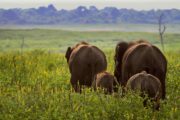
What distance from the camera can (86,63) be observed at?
1535cm

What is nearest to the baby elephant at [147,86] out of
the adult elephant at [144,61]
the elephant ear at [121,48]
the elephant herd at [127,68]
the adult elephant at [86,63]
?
the elephant herd at [127,68]

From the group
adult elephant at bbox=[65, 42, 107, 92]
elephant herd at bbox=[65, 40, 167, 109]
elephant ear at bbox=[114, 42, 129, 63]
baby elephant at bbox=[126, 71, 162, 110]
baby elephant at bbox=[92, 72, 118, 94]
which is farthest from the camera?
adult elephant at bbox=[65, 42, 107, 92]

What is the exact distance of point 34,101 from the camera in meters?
11.7

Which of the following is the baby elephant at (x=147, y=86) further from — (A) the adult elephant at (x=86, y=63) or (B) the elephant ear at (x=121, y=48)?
(A) the adult elephant at (x=86, y=63)

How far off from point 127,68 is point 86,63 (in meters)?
2.15

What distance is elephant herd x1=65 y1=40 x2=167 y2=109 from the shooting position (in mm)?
11305

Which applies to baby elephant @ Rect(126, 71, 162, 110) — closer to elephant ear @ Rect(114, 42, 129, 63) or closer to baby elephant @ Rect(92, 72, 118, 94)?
baby elephant @ Rect(92, 72, 118, 94)

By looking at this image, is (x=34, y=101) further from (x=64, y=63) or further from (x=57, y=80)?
(x=64, y=63)

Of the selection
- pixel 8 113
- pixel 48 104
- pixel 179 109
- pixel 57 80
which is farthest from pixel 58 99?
pixel 57 80

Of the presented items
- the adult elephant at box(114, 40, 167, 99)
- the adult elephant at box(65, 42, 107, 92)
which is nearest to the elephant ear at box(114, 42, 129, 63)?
the adult elephant at box(114, 40, 167, 99)

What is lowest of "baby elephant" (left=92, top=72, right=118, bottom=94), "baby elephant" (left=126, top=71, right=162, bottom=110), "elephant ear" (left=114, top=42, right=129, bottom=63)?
"baby elephant" (left=92, top=72, right=118, bottom=94)

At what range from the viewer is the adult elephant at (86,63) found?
15.3 metres

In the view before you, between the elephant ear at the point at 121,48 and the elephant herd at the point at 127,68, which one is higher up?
the elephant ear at the point at 121,48

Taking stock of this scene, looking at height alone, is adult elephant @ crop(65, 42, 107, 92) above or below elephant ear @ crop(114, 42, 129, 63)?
below
